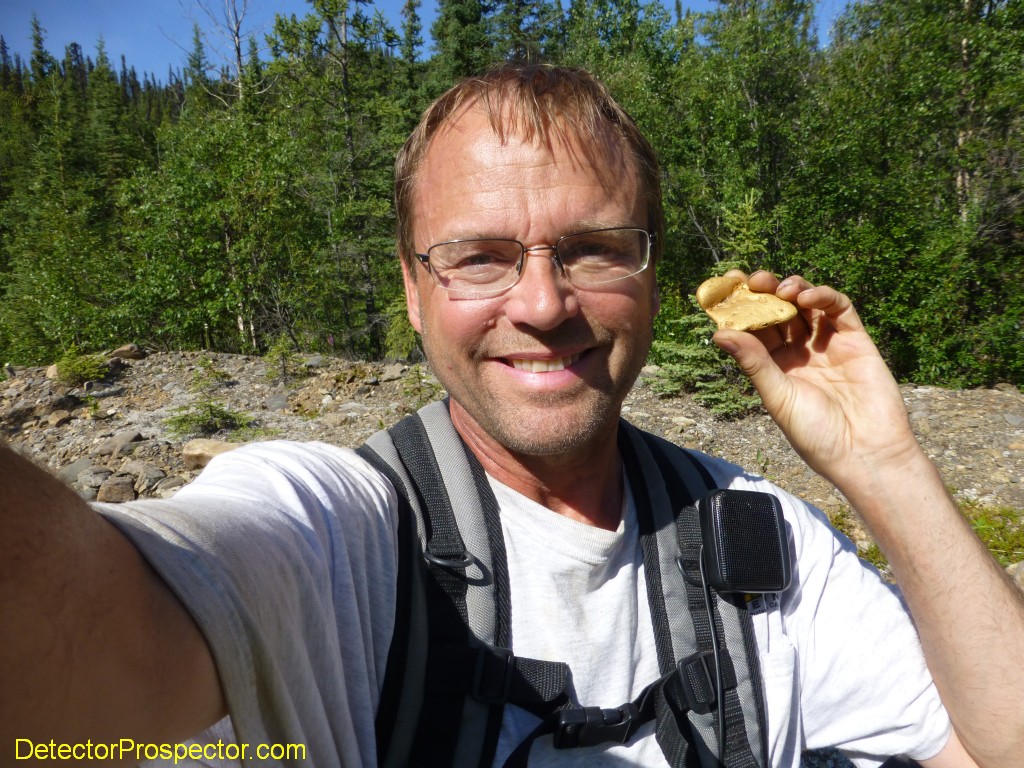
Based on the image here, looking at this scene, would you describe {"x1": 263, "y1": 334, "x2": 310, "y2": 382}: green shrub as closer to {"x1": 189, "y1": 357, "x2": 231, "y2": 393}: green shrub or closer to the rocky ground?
the rocky ground

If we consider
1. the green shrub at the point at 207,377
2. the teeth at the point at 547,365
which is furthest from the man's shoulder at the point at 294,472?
the green shrub at the point at 207,377

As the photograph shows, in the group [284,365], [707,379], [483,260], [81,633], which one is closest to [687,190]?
[707,379]

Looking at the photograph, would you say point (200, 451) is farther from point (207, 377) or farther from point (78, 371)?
point (78, 371)

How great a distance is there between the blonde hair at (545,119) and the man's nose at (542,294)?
0.32 metres

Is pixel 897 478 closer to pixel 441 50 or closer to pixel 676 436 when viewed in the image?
pixel 676 436

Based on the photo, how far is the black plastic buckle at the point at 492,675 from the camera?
3.96ft

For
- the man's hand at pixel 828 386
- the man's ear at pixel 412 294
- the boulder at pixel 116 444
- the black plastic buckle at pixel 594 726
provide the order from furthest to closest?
the boulder at pixel 116 444, the man's ear at pixel 412 294, the man's hand at pixel 828 386, the black plastic buckle at pixel 594 726

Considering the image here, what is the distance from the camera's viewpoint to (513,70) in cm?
178

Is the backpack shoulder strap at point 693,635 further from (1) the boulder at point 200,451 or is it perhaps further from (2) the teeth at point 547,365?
(1) the boulder at point 200,451

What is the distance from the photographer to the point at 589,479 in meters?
1.65

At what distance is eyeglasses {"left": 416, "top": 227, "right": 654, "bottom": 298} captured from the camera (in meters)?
1.56

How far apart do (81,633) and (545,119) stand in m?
1.52

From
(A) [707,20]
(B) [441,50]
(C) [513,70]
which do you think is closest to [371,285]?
(B) [441,50]

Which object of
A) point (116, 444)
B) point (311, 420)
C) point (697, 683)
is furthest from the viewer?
point (311, 420)
